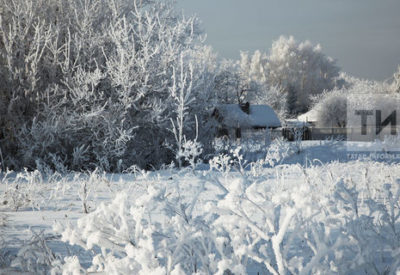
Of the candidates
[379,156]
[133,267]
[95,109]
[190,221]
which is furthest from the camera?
[379,156]

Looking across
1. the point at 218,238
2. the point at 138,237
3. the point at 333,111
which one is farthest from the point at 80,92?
the point at 333,111

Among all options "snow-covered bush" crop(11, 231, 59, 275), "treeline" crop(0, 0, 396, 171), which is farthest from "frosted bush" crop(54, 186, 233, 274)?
"treeline" crop(0, 0, 396, 171)

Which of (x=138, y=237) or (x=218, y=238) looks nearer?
(x=218, y=238)

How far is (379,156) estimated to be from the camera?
583 inches

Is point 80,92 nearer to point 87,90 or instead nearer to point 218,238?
point 87,90

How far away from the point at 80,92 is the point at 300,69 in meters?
55.7

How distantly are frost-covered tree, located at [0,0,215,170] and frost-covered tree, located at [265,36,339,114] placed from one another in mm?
50579

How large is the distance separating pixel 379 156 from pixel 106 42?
9.15 meters

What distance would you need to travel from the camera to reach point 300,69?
62938mm

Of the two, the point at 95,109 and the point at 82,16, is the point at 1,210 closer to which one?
the point at 95,109

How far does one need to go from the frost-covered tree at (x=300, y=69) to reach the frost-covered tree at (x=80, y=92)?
5058 centimetres

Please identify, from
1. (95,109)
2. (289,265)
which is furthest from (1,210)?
(95,109)

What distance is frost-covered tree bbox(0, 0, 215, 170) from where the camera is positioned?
33.9ft

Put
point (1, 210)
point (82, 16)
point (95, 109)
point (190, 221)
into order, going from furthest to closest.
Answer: point (82, 16) → point (95, 109) → point (1, 210) → point (190, 221)
